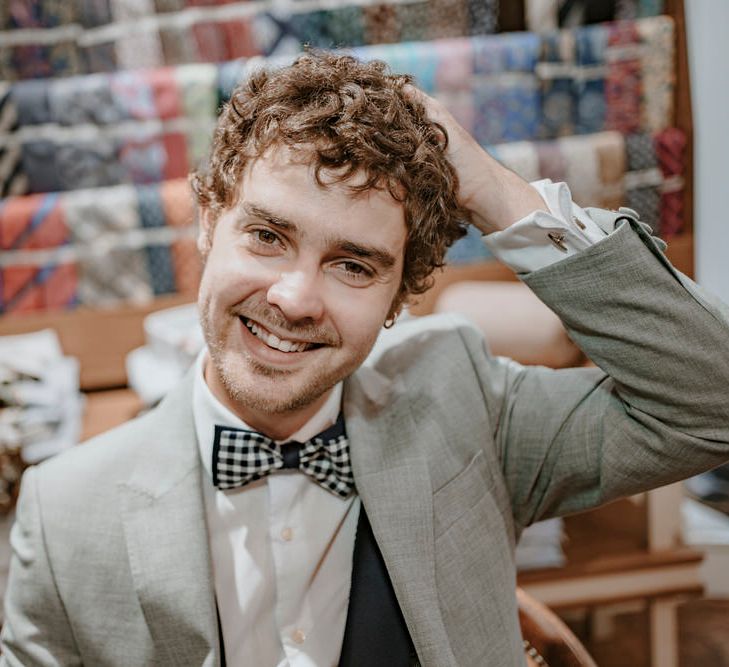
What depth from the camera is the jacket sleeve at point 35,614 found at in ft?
3.68

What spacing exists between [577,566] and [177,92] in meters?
1.82

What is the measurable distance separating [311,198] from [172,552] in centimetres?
53

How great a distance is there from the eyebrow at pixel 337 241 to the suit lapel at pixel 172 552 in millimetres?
369

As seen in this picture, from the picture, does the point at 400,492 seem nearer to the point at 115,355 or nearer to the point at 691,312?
the point at 691,312

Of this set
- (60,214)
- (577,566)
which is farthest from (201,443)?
(60,214)

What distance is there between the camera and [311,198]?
42.0 inches

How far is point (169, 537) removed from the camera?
1126mm

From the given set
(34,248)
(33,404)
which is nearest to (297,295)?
(33,404)

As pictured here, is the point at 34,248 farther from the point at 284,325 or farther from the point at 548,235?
the point at 548,235

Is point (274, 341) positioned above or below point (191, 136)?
below

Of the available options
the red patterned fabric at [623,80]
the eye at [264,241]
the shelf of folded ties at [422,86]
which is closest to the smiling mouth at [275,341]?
the eye at [264,241]

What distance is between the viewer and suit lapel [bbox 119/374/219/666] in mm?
1097

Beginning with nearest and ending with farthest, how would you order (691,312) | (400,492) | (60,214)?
(691,312) → (400,492) → (60,214)

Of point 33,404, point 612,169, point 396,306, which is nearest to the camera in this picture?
point 396,306
